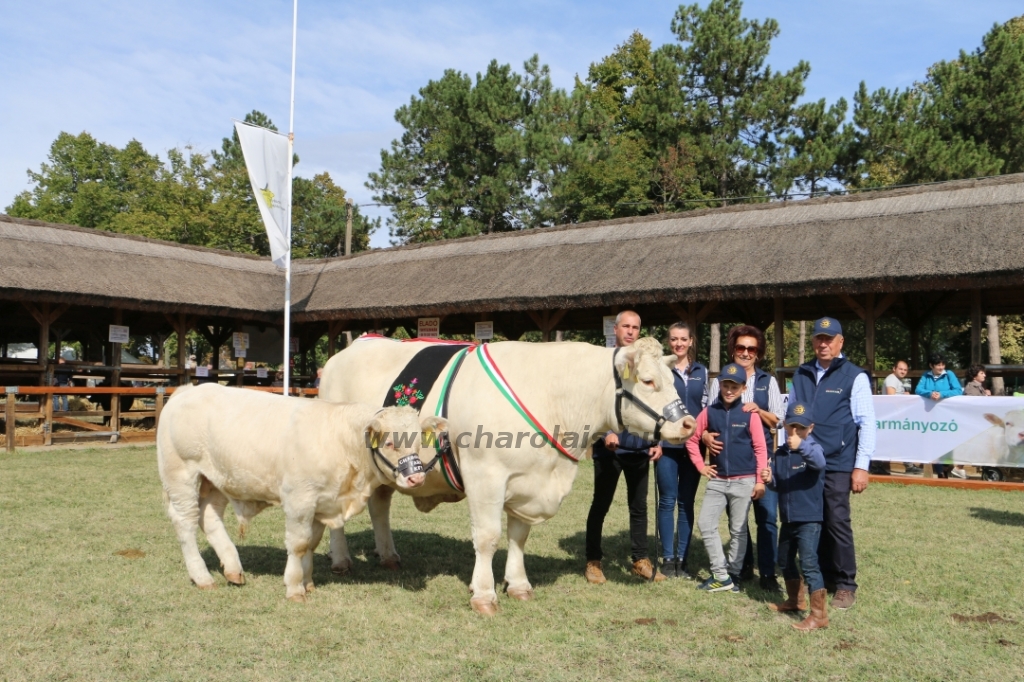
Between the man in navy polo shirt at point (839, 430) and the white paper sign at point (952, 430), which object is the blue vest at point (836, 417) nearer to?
the man in navy polo shirt at point (839, 430)

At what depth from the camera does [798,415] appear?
502 centimetres

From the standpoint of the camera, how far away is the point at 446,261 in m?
19.8

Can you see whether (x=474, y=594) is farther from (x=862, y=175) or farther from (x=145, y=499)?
(x=862, y=175)

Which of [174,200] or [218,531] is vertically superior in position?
[174,200]

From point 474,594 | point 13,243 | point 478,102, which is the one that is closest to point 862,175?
point 478,102

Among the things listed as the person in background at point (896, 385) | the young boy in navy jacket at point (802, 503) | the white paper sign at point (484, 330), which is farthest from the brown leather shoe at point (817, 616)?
the white paper sign at point (484, 330)

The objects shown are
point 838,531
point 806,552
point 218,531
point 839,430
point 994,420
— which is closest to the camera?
point 806,552

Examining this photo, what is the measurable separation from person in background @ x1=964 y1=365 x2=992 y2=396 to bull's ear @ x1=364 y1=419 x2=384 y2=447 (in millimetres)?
10066

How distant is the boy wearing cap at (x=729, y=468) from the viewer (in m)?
5.77

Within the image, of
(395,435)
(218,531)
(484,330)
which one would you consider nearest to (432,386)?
(395,435)

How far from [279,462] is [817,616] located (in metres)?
3.55

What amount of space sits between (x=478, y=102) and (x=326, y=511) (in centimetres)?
3602

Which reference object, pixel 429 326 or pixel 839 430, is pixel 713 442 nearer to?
pixel 839 430

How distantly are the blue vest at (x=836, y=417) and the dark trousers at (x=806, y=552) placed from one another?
1.37 feet
